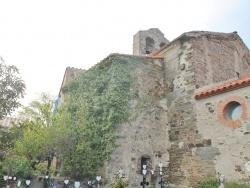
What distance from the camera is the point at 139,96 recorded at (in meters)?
11.3

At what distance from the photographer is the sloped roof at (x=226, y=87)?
28.5 feet

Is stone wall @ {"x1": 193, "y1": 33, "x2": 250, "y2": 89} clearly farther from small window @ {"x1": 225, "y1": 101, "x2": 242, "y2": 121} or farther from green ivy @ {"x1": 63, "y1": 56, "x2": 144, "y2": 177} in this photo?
green ivy @ {"x1": 63, "y1": 56, "x2": 144, "y2": 177}

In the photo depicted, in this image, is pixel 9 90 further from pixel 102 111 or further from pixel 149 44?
pixel 149 44

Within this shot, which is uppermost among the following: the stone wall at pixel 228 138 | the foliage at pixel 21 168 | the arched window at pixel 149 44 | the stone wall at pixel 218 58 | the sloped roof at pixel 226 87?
the arched window at pixel 149 44

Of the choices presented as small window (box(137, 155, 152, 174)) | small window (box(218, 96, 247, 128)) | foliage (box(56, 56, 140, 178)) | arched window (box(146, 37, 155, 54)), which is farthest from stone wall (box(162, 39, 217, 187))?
arched window (box(146, 37, 155, 54))

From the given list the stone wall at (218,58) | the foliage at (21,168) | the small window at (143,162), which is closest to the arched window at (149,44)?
the stone wall at (218,58)

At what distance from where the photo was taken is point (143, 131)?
425 inches

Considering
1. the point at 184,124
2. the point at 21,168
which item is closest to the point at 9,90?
the point at 21,168

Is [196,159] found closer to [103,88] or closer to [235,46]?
[103,88]

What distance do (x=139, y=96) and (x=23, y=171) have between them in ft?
20.2

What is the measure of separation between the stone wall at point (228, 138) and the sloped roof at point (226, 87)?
0.14 metres

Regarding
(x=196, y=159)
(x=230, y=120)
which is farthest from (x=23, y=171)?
(x=230, y=120)

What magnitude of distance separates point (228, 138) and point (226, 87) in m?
1.82

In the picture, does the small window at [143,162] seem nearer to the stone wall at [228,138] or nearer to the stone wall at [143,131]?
the stone wall at [143,131]
